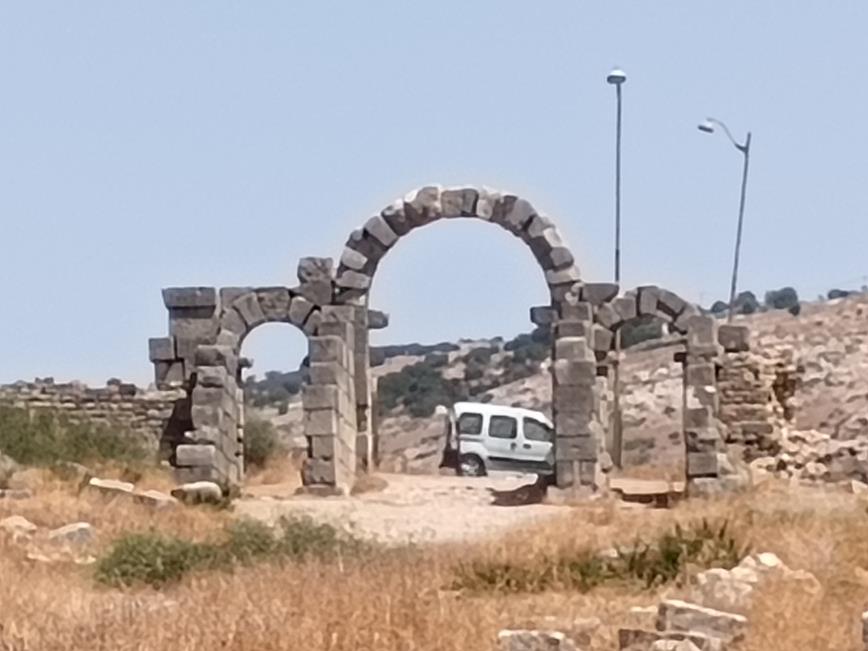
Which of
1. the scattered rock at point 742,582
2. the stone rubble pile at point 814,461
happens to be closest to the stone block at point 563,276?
the stone rubble pile at point 814,461

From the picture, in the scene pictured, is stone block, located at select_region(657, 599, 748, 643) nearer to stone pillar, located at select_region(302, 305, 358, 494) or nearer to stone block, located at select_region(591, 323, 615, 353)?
stone pillar, located at select_region(302, 305, 358, 494)

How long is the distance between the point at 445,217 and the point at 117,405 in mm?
5706

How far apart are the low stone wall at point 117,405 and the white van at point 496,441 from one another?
280 inches

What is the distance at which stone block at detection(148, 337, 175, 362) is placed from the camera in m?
28.1

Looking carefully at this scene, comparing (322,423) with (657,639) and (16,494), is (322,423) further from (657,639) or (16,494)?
(657,639)

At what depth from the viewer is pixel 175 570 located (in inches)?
571

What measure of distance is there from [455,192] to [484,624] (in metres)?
17.0

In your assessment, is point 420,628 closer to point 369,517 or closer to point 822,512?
point 822,512

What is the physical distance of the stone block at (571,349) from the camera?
26219 millimetres

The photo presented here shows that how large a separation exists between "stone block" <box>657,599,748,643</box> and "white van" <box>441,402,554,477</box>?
23.9 metres

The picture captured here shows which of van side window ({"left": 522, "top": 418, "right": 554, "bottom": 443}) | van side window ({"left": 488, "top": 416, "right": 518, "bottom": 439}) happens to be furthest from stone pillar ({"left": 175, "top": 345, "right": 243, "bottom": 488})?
van side window ({"left": 522, "top": 418, "right": 554, "bottom": 443})

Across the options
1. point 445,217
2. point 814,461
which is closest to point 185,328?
point 445,217

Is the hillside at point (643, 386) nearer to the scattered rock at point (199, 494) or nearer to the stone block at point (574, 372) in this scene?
the stone block at point (574, 372)

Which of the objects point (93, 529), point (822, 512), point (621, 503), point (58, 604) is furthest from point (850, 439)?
point (58, 604)
